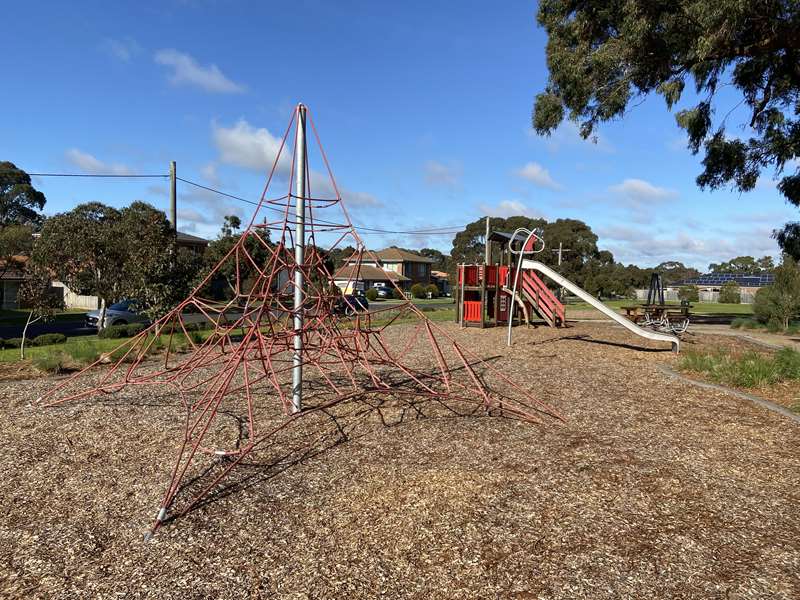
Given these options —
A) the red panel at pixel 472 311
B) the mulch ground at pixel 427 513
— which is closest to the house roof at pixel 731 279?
the red panel at pixel 472 311

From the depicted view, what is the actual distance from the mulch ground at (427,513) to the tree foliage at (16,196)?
55.0m

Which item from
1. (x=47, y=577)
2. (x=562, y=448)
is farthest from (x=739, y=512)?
(x=47, y=577)

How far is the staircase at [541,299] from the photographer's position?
16047mm

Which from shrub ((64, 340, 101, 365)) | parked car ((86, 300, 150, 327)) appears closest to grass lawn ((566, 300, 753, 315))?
parked car ((86, 300, 150, 327))

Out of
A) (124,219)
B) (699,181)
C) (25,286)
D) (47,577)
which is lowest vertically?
(47,577)

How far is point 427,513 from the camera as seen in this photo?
3.78m

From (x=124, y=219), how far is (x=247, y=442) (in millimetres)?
12725

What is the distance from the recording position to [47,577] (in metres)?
3.00

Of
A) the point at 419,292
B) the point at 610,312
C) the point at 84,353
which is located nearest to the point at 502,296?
the point at 610,312

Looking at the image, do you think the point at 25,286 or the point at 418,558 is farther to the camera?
the point at 25,286

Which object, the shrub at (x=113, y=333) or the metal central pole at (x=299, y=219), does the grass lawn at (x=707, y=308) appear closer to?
the shrub at (x=113, y=333)

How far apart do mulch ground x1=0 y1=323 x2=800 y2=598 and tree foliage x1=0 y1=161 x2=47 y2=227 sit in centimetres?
5500

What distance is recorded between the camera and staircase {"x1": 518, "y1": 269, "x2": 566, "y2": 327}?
52.6 feet

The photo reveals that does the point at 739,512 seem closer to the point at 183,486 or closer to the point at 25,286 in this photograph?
the point at 183,486
